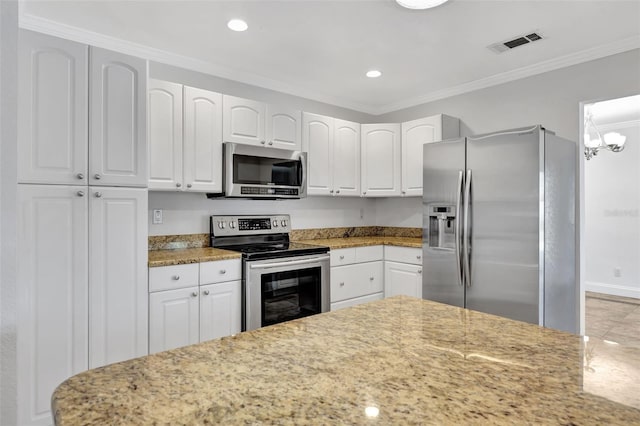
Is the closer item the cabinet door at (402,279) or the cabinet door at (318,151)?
the cabinet door at (402,279)

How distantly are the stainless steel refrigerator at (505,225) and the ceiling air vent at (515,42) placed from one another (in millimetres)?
692

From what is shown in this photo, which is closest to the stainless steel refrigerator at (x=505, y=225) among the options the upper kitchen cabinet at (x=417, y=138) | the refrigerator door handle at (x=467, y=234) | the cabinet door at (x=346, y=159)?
the refrigerator door handle at (x=467, y=234)

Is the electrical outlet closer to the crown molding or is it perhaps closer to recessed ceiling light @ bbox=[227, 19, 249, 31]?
the crown molding

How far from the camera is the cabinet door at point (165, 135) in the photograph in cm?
271

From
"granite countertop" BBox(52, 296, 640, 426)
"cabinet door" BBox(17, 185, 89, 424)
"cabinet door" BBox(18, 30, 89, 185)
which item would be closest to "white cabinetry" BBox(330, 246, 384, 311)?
"cabinet door" BBox(17, 185, 89, 424)

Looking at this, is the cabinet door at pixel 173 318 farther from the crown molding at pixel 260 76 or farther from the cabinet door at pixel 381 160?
the cabinet door at pixel 381 160

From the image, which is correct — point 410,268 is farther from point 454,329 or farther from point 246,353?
point 246,353

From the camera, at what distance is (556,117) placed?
126 inches

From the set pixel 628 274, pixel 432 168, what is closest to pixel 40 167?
pixel 432 168

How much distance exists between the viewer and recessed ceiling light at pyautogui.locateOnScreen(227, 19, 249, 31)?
249cm

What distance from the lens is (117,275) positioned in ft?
7.19

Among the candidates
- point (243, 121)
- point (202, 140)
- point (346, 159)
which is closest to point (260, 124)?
point (243, 121)

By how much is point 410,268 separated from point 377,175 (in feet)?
3.54

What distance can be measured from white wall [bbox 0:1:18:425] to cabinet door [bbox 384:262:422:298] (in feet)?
9.94
